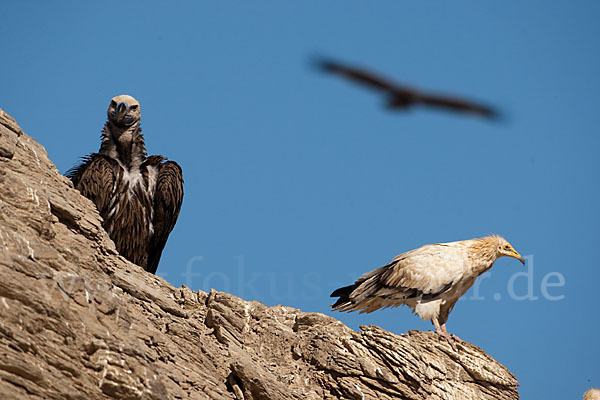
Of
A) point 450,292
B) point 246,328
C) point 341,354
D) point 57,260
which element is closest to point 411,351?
point 341,354

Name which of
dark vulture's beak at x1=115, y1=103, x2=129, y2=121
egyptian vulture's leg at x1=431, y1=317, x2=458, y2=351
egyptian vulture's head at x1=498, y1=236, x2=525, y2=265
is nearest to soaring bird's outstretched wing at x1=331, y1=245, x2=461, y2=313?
egyptian vulture's leg at x1=431, y1=317, x2=458, y2=351

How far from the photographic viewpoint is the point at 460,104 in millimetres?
3092

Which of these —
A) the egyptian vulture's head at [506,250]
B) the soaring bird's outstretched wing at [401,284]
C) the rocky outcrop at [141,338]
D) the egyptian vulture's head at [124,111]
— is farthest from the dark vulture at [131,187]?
the egyptian vulture's head at [506,250]

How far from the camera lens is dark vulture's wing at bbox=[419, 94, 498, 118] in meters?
3.02

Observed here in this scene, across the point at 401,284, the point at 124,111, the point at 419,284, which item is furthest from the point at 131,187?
the point at 419,284

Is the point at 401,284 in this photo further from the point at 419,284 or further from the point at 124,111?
the point at 124,111

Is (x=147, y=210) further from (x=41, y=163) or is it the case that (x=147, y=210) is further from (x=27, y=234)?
(x=27, y=234)

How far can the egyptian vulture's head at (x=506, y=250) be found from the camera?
14.6 meters

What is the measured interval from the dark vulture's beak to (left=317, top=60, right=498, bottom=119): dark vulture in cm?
857

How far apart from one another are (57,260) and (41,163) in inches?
77.2

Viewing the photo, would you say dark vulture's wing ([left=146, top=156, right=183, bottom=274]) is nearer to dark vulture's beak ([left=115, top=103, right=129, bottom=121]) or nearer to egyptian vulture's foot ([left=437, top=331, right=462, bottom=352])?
dark vulture's beak ([left=115, top=103, right=129, bottom=121])

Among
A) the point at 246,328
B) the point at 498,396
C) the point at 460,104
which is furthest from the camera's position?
the point at 498,396

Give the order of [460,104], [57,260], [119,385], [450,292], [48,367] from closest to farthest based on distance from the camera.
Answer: [460,104] < [48,367] < [119,385] < [57,260] < [450,292]

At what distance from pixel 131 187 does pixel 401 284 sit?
15.0 feet
